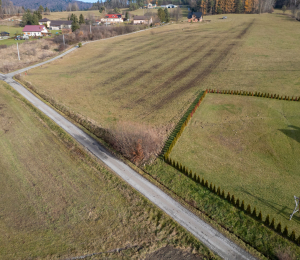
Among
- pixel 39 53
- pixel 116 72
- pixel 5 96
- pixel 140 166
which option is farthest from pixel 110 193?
pixel 39 53

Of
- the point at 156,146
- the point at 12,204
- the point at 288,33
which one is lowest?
the point at 12,204

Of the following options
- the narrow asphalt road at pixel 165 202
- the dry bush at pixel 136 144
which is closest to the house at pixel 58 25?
the narrow asphalt road at pixel 165 202

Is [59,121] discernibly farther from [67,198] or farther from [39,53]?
[39,53]

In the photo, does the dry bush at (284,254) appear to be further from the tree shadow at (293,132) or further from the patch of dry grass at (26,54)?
the patch of dry grass at (26,54)

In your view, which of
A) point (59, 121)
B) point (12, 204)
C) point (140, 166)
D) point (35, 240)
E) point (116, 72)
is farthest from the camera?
point (116, 72)

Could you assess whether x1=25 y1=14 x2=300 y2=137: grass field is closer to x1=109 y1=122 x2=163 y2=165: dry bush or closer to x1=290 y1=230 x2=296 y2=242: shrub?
x1=109 y1=122 x2=163 y2=165: dry bush

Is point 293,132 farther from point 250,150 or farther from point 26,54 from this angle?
point 26,54
